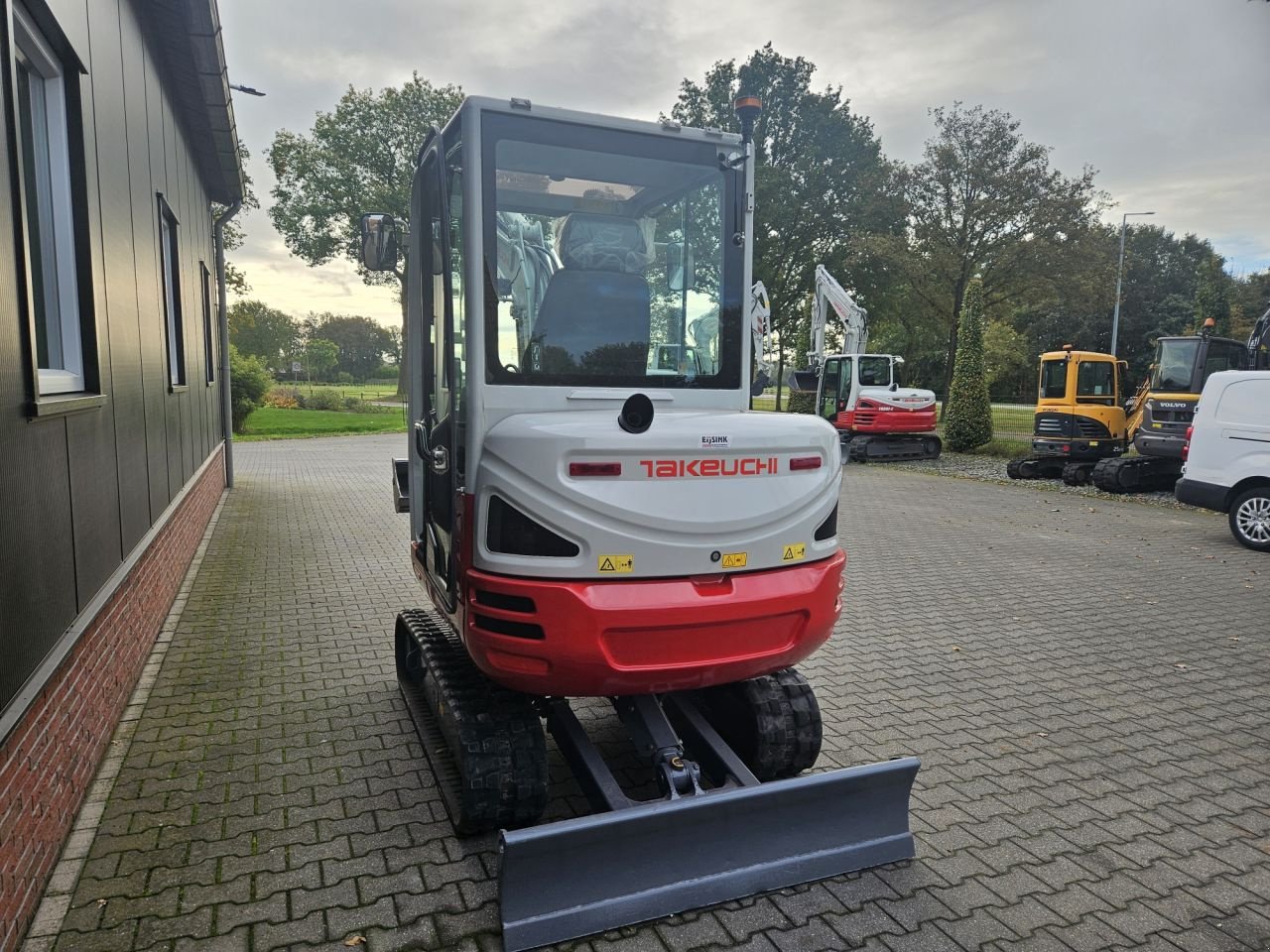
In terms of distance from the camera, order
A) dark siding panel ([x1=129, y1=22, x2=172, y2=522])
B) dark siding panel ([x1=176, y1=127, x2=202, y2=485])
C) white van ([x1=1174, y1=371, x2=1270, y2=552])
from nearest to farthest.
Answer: dark siding panel ([x1=129, y1=22, x2=172, y2=522]) < dark siding panel ([x1=176, y1=127, x2=202, y2=485]) < white van ([x1=1174, y1=371, x2=1270, y2=552])

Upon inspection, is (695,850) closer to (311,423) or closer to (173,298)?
(173,298)

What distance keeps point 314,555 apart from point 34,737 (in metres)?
5.87

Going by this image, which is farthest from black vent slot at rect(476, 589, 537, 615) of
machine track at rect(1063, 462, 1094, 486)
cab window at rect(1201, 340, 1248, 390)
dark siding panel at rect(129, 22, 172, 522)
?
machine track at rect(1063, 462, 1094, 486)

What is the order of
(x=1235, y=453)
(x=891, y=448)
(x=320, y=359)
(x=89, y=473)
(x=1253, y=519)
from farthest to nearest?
(x=320, y=359)
(x=891, y=448)
(x=1235, y=453)
(x=1253, y=519)
(x=89, y=473)

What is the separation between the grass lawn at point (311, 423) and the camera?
25.7 m

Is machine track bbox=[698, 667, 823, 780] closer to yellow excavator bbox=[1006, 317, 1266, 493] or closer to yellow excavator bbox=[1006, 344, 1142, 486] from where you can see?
yellow excavator bbox=[1006, 317, 1266, 493]

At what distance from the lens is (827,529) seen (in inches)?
137

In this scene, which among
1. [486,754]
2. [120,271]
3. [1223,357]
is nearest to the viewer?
[486,754]

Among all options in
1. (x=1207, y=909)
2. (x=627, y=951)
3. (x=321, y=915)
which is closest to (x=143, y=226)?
(x=321, y=915)

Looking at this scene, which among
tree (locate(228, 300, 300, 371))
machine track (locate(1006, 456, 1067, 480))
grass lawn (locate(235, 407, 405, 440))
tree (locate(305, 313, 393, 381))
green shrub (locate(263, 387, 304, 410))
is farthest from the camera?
tree (locate(305, 313, 393, 381))

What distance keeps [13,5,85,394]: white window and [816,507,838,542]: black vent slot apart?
10.7 feet

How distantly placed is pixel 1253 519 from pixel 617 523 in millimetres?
10067

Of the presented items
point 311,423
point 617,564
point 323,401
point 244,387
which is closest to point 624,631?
point 617,564

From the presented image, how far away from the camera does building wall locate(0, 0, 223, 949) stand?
281cm
